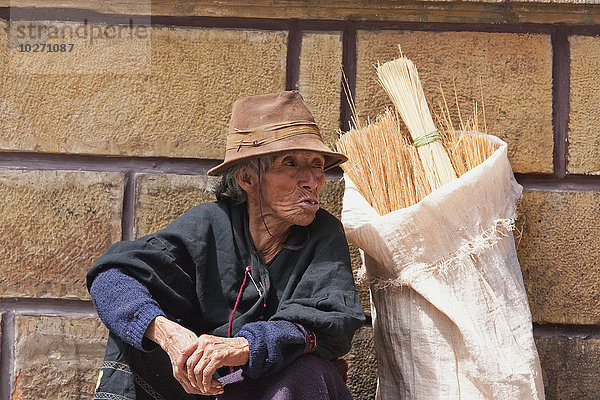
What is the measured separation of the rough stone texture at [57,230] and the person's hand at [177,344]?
2.83 feet

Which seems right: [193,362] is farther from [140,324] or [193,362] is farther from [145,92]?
[145,92]

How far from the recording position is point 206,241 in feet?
7.05

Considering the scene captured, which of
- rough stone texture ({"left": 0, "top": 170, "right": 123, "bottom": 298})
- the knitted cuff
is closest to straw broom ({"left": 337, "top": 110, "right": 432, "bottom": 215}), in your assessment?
the knitted cuff

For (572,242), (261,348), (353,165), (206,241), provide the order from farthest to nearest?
1. (572,242)
2. (353,165)
3. (206,241)
4. (261,348)

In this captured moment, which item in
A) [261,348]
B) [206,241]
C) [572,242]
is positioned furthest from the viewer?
[572,242]

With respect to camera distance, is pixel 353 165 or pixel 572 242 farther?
pixel 572 242

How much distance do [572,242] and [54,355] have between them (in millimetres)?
2119

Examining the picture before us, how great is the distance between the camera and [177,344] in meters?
1.84

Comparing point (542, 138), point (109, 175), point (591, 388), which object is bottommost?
point (591, 388)

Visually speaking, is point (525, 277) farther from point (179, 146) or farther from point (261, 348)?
point (179, 146)

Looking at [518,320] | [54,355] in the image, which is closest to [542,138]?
[518,320]

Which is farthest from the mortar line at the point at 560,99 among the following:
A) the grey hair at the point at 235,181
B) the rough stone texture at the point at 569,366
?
the grey hair at the point at 235,181

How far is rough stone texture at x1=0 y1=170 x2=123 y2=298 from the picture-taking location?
2662 millimetres

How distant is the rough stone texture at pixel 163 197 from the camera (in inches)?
105
